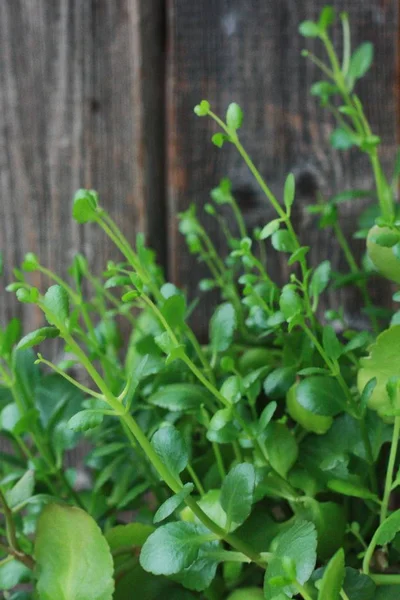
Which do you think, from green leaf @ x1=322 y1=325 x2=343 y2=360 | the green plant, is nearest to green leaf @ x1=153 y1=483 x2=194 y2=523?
the green plant

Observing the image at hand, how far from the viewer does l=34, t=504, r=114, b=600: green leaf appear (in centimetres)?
35

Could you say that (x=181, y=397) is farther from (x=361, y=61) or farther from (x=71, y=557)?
(x=361, y=61)

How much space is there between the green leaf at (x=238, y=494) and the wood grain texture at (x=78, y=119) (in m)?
0.41

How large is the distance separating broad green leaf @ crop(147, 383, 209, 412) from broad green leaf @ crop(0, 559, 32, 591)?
0.12 metres

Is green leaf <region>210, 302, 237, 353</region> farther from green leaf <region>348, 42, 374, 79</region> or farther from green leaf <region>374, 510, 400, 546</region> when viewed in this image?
green leaf <region>348, 42, 374, 79</region>

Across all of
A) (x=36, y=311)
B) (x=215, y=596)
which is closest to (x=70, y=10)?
(x=36, y=311)

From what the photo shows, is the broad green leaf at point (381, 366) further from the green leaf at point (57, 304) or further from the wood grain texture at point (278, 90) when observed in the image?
the wood grain texture at point (278, 90)

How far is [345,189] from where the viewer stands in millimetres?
691

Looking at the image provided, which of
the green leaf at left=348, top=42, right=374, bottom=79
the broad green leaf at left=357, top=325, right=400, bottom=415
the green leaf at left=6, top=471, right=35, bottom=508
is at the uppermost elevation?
the green leaf at left=348, top=42, right=374, bottom=79

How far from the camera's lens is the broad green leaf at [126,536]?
397 mm

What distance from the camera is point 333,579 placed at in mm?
299

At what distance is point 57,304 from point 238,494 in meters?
0.12

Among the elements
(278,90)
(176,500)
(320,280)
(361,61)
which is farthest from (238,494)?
(278,90)

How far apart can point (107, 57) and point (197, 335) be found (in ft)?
0.96
